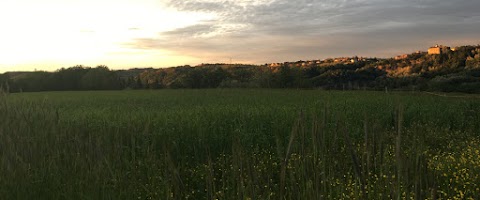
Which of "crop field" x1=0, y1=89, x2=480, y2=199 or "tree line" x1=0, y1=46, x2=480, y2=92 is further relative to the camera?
"tree line" x1=0, y1=46, x2=480, y2=92

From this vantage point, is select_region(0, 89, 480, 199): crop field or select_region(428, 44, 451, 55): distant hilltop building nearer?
select_region(0, 89, 480, 199): crop field

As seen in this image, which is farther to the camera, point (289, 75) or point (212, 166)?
point (289, 75)

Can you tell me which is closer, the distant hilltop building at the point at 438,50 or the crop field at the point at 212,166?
the crop field at the point at 212,166

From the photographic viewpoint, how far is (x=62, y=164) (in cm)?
601

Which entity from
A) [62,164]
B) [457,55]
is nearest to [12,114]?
[62,164]

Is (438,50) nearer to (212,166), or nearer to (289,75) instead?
(289,75)

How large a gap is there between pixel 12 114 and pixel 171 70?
119389mm

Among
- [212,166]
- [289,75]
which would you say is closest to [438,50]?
[289,75]

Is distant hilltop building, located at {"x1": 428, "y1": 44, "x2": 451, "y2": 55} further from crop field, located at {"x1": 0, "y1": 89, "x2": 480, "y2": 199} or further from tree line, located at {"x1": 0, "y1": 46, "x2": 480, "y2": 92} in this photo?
crop field, located at {"x1": 0, "y1": 89, "x2": 480, "y2": 199}

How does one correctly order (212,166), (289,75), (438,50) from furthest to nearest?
1. (438,50)
2. (289,75)
3. (212,166)

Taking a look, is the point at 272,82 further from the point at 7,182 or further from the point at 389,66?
the point at 7,182

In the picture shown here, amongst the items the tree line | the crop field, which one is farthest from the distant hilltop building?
the crop field

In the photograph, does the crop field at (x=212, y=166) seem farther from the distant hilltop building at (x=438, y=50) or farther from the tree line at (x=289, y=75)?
the distant hilltop building at (x=438, y=50)

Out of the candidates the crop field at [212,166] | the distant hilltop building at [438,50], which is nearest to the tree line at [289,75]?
the distant hilltop building at [438,50]
